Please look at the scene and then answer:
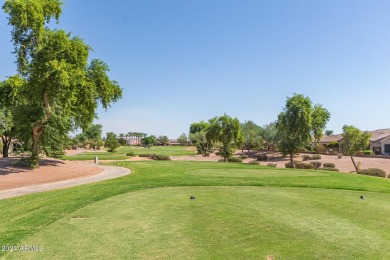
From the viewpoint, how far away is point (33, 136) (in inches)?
1086

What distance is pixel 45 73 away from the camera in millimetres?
23797

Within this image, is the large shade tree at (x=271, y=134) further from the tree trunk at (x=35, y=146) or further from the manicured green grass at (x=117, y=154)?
the tree trunk at (x=35, y=146)

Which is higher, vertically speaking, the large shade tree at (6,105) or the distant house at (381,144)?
the large shade tree at (6,105)

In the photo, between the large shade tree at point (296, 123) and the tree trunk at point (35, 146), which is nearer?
the tree trunk at point (35, 146)

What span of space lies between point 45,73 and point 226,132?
3258 centimetres

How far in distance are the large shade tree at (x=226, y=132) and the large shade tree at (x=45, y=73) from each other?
24.9m

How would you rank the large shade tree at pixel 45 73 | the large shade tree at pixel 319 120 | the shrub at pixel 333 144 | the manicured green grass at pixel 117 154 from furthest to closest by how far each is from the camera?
1. the shrub at pixel 333 144
2. the large shade tree at pixel 319 120
3. the manicured green grass at pixel 117 154
4. the large shade tree at pixel 45 73

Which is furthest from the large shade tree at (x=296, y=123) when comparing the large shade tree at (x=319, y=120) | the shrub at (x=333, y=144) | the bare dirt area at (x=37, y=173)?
the bare dirt area at (x=37, y=173)

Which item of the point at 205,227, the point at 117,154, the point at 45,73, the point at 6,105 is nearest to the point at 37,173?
the point at 45,73

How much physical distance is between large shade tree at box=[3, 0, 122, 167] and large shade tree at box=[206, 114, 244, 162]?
24906 mm

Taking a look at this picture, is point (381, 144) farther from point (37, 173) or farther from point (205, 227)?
point (205, 227)

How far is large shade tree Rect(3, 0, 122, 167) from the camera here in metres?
24.5

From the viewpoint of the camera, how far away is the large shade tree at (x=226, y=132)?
5050 cm

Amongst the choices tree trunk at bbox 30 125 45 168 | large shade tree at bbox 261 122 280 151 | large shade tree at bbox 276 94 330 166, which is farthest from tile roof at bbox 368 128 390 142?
tree trunk at bbox 30 125 45 168
